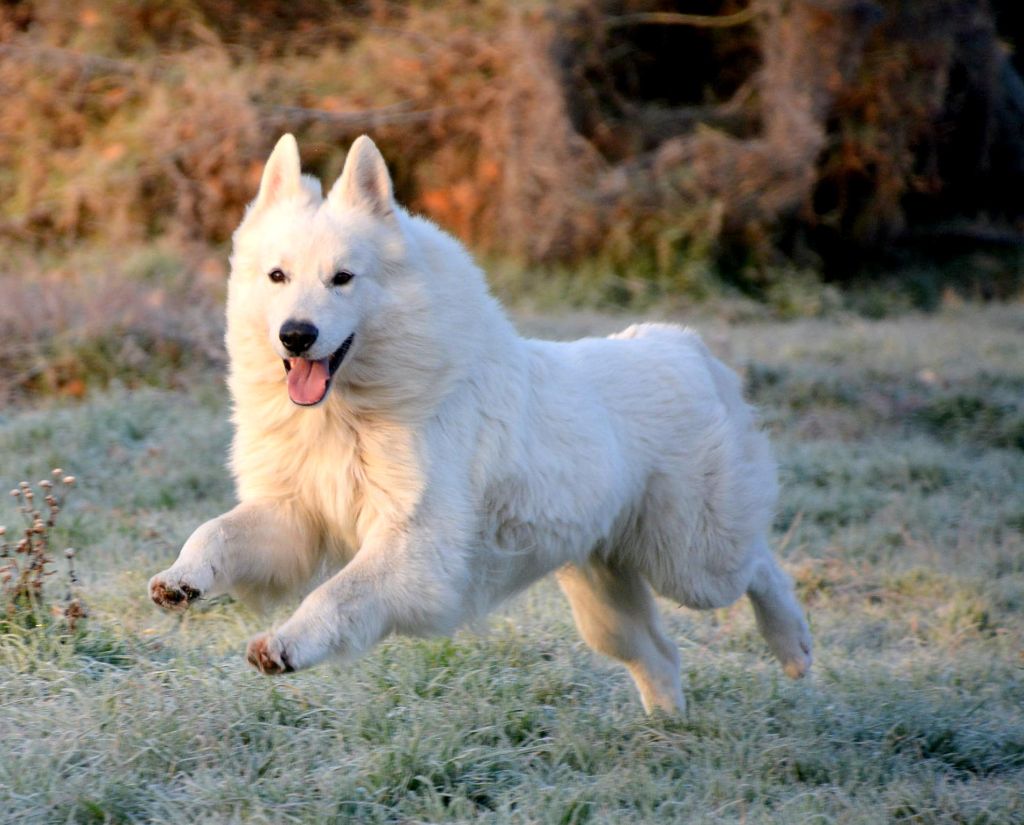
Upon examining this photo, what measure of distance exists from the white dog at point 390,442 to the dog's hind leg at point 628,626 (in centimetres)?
13

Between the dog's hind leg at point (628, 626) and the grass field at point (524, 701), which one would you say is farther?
the dog's hind leg at point (628, 626)

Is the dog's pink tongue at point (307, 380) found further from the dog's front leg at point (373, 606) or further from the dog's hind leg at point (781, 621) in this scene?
the dog's hind leg at point (781, 621)

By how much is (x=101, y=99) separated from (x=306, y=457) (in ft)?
34.7

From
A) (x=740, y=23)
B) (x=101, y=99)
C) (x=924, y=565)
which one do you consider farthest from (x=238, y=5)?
(x=924, y=565)

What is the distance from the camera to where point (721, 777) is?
3930 mm

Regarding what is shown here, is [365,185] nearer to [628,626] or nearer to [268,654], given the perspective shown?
[268,654]

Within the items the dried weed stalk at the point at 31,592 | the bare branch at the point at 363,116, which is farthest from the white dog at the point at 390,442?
the bare branch at the point at 363,116

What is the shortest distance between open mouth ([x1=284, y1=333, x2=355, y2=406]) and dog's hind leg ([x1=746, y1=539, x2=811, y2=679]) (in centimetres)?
198

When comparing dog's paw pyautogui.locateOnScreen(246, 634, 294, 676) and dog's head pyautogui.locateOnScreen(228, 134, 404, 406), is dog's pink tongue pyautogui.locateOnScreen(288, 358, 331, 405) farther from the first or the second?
dog's paw pyautogui.locateOnScreen(246, 634, 294, 676)

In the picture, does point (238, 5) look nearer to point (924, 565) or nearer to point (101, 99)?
point (101, 99)

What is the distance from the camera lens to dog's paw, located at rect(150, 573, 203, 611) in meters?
3.61

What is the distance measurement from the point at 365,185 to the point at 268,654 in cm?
155

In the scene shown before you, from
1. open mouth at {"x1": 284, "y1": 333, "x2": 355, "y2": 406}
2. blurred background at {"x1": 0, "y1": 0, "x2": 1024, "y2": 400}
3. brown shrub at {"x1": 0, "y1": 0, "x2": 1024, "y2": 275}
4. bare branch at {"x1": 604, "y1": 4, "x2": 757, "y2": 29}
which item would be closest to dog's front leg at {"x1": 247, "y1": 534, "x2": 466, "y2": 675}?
open mouth at {"x1": 284, "y1": 333, "x2": 355, "y2": 406}

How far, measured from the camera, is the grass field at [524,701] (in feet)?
11.9
